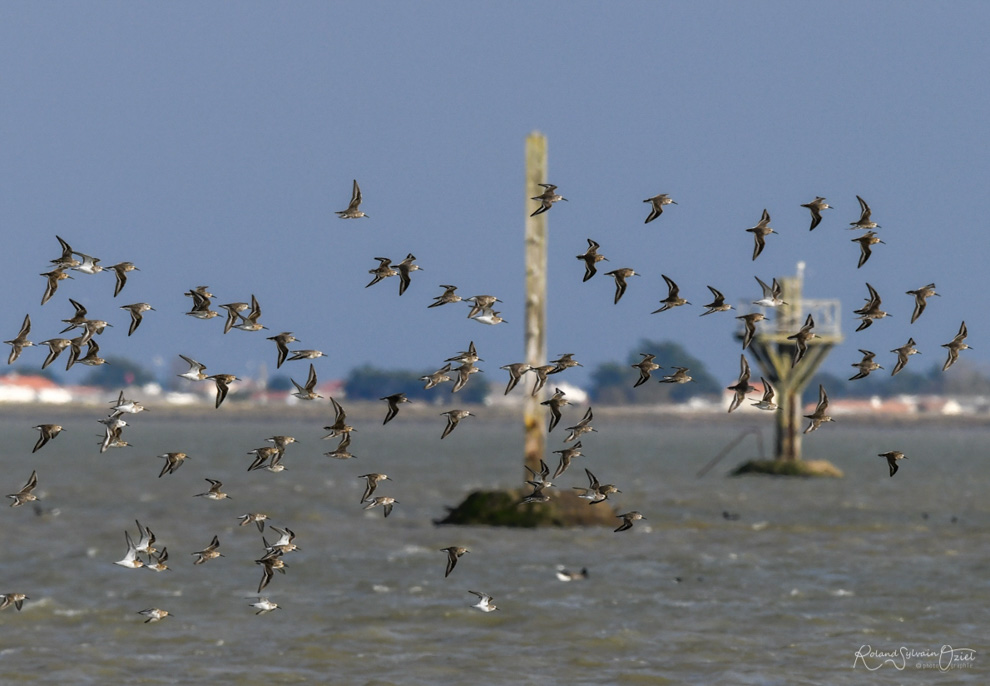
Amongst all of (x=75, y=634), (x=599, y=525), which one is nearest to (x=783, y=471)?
(x=599, y=525)

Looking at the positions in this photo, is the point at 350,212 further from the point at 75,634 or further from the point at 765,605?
the point at 765,605

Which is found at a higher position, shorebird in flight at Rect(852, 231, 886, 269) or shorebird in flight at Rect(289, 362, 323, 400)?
shorebird in flight at Rect(852, 231, 886, 269)

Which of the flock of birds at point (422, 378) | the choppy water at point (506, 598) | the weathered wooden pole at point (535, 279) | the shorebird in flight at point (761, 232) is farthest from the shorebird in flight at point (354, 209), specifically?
the weathered wooden pole at point (535, 279)

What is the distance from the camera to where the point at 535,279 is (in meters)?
40.2

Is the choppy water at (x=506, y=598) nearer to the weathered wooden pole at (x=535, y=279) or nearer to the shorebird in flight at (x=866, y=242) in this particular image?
the weathered wooden pole at (x=535, y=279)

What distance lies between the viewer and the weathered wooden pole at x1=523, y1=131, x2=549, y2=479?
3972cm

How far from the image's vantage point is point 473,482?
72812mm

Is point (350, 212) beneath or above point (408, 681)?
above

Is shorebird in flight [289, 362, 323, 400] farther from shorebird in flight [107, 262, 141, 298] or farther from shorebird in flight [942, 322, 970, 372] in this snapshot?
shorebird in flight [942, 322, 970, 372]

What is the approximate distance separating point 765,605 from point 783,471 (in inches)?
1783

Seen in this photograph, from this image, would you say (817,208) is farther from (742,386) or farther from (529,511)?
(529,511)

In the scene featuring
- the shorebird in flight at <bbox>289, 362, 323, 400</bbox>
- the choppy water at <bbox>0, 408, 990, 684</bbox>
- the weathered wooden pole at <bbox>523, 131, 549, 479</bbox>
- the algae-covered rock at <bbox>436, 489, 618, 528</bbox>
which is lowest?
the choppy water at <bbox>0, 408, 990, 684</bbox>

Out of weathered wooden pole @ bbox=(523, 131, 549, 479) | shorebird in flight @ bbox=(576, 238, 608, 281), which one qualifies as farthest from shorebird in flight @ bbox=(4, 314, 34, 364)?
weathered wooden pole @ bbox=(523, 131, 549, 479)

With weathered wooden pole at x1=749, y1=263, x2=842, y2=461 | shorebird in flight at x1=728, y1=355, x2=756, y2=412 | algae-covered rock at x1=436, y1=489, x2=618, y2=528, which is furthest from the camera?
weathered wooden pole at x1=749, y1=263, x2=842, y2=461
